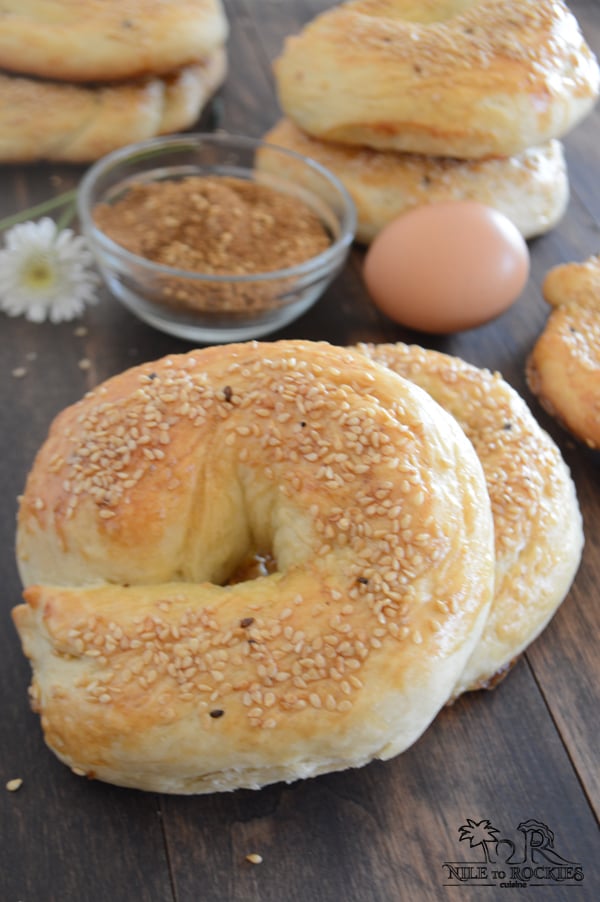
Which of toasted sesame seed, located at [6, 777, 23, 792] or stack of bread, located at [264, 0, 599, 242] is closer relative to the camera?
toasted sesame seed, located at [6, 777, 23, 792]

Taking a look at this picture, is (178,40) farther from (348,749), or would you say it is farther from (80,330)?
(348,749)

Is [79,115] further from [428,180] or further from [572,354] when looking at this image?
[572,354]

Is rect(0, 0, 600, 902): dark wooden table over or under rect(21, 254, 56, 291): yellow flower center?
over

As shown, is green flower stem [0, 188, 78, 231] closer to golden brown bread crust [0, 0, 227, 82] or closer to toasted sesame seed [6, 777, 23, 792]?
golden brown bread crust [0, 0, 227, 82]

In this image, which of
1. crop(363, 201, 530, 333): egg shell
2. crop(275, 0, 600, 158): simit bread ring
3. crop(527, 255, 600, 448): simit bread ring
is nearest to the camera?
crop(527, 255, 600, 448): simit bread ring

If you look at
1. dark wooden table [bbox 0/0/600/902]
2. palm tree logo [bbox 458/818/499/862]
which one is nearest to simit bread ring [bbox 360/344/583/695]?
dark wooden table [bbox 0/0/600/902]

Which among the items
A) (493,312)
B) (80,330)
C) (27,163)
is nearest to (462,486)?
(493,312)
